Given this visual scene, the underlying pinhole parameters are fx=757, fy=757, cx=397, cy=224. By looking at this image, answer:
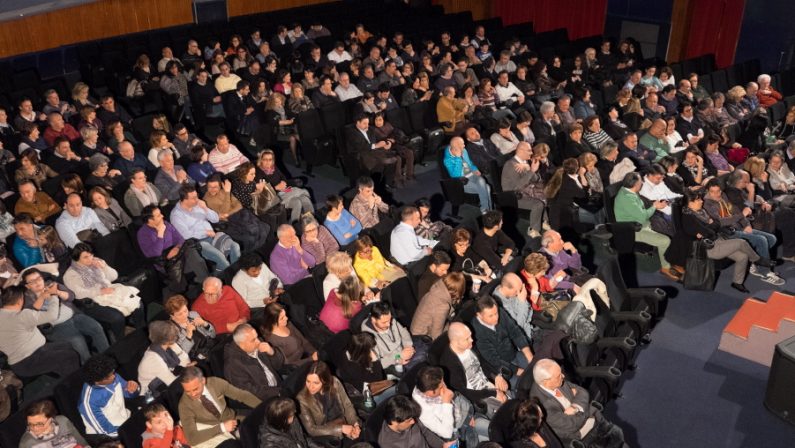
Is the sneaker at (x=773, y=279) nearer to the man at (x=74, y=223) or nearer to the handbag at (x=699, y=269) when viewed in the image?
the handbag at (x=699, y=269)

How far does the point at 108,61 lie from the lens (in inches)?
438

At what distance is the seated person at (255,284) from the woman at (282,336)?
1.62 ft

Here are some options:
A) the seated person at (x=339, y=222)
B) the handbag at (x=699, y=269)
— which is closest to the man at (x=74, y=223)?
the seated person at (x=339, y=222)

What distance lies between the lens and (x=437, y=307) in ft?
16.6

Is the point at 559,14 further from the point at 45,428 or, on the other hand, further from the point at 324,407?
the point at 45,428

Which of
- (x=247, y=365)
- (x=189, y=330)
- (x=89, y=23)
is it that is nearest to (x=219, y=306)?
(x=189, y=330)

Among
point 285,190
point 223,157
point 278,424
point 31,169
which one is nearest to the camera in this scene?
point 278,424

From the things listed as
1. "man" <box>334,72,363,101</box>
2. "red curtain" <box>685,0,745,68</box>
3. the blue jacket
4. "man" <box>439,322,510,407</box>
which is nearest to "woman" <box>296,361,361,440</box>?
"man" <box>439,322,510,407</box>

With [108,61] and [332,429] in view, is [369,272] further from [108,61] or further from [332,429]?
[108,61]

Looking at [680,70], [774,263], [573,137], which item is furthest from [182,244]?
[680,70]

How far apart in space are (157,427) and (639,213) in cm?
446

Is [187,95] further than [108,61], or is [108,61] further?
[108,61]

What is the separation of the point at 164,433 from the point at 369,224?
2943mm

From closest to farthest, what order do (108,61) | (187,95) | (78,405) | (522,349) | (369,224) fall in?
1. (78,405)
2. (522,349)
3. (369,224)
4. (187,95)
5. (108,61)
